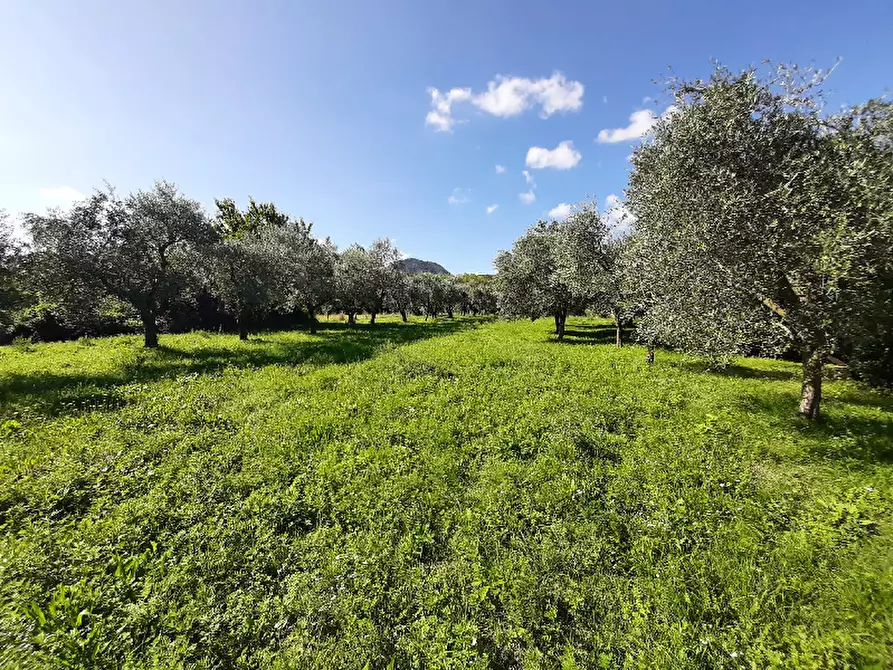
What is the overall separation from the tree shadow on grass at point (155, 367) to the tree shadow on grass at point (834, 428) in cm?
1992

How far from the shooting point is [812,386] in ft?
40.4

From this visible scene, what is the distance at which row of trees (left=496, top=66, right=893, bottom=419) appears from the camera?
9883 millimetres

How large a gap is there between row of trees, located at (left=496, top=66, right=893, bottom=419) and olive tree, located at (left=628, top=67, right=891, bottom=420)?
4cm

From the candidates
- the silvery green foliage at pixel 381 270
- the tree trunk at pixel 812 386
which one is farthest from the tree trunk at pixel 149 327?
the tree trunk at pixel 812 386

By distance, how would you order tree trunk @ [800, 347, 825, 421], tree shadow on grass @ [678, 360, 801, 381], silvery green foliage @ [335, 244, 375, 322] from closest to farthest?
tree trunk @ [800, 347, 825, 421], tree shadow on grass @ [678, 360, 801, 381], silvery green foliage @ [335, 244, 375, 322]

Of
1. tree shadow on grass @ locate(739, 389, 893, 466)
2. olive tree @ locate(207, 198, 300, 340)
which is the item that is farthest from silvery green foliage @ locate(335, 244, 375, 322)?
tree shadow on grass @ locate(739, 389, 893, 466)

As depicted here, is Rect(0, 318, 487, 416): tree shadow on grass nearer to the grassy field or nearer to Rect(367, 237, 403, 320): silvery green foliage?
the grassy field

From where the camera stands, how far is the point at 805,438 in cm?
1090

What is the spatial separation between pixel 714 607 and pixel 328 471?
8220mm

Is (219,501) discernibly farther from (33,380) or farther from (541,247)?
(541,247)

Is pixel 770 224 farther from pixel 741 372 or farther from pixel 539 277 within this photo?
pixel 539 277

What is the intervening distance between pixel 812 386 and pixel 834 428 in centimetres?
148

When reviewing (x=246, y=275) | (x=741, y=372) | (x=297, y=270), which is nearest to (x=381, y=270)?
(x=297, y=270)

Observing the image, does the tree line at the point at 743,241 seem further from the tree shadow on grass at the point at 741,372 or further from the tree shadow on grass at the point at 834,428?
the tree shadow on grass at the point at 741,372
